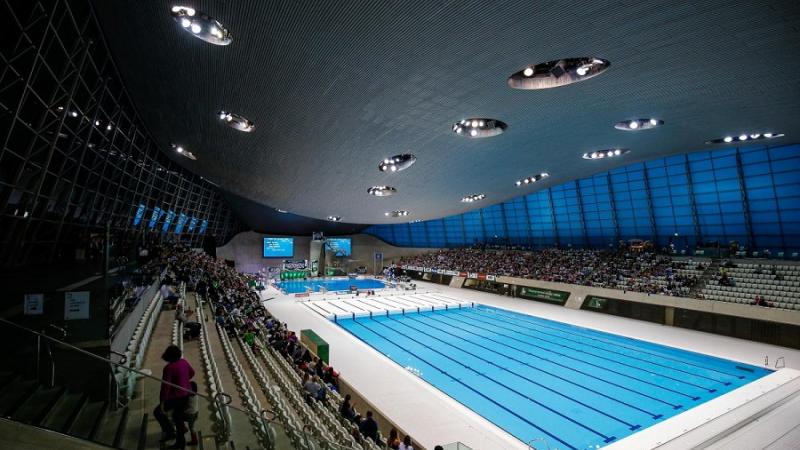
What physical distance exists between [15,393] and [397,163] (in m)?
14.0

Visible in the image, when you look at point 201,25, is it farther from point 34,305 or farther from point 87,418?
point 87,418

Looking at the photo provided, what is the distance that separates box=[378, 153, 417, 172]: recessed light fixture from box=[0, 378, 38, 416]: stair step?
42.3 feet

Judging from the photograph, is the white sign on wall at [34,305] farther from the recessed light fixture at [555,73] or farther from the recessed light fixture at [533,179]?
the recessed light fixture at [533,179]

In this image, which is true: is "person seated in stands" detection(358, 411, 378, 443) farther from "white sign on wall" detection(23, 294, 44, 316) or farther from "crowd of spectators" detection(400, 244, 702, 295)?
"crowd of spectators" detection(400, 244, 702, 295)

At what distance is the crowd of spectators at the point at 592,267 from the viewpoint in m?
21.5

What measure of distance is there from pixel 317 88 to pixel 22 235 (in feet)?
33.1

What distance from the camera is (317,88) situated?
895 cm

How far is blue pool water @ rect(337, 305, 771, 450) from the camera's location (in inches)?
392

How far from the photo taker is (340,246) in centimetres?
4872

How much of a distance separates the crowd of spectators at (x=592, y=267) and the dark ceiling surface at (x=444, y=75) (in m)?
8.87

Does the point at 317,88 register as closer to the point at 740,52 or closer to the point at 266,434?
the point at 266,434

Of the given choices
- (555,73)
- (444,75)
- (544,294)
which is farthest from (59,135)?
(544,294)

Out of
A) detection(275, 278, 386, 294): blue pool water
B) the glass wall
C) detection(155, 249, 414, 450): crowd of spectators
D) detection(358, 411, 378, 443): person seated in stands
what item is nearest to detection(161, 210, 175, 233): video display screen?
the glass wall

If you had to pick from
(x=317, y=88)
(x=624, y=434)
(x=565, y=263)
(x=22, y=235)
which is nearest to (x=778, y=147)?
(x=565, y=263)
